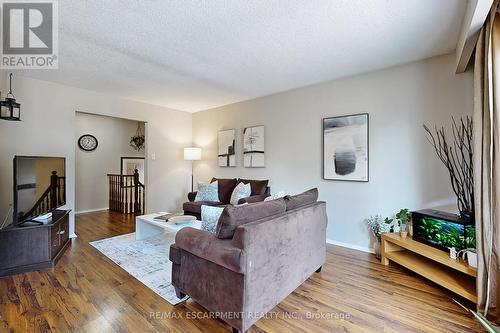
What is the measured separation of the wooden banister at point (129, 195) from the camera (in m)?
5.79

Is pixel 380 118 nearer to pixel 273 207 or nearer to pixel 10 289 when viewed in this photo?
pixel 273 207

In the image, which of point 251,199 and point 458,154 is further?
point 251,199

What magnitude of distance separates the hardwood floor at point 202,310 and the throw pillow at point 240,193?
173 cm

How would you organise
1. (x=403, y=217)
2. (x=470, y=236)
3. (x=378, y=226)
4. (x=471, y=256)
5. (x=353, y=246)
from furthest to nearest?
(x=353, y=246) → (x=378, y=226) → (x=403, y=217) → (x=470, y=236) → (x=471, y=256)

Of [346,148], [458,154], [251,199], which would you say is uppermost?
[346,148]

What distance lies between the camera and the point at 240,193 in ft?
13.0

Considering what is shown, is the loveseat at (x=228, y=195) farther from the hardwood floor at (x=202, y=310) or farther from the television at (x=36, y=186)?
the television at (x=36, y=186)

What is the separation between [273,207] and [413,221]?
1.74m

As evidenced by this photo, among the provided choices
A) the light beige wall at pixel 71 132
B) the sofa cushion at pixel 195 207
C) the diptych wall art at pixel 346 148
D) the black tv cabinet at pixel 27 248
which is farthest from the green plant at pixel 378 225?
the light beige wall at pixel 71 132

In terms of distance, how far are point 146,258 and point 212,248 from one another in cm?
168

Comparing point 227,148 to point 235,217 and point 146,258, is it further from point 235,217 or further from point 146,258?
point 235,217

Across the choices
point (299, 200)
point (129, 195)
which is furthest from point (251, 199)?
point (129, 195)

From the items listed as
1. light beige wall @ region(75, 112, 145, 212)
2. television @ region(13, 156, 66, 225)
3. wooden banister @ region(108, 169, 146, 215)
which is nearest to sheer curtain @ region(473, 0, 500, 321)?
television @ region(13, 156, 66, 225)

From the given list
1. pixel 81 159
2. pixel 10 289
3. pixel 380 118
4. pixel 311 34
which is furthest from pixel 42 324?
pixel 81 159
